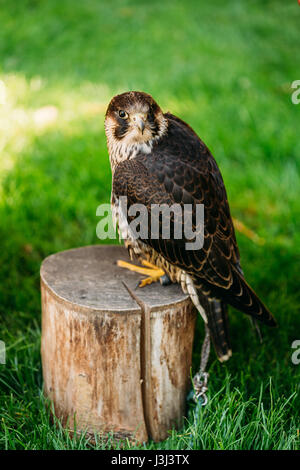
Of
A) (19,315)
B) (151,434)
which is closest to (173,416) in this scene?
(151,434)

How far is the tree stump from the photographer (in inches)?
101

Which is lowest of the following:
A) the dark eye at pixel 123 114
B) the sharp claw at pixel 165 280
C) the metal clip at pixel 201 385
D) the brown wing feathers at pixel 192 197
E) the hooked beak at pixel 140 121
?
the metal clip at pixel 201 385

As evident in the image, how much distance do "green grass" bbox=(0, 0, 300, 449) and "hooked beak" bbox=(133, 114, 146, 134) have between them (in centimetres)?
137

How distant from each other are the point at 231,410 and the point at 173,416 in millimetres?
377

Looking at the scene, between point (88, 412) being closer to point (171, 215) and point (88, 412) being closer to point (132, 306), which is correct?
point (132, 306)

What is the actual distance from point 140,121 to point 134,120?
5 centimetres

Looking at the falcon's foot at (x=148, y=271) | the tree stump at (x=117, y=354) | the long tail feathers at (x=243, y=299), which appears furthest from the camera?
the falcon's foot at (x=148, y=271)

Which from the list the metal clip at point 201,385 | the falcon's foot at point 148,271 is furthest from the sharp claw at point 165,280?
the metal clip at point 201,385

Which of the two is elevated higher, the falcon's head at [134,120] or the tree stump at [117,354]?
the falcon's head at [134,120]

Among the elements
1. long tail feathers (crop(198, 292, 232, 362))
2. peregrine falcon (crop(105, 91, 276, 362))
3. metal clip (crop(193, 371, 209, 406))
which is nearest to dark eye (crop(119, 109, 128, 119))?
peregrine falcon (crop(105, 91, 276, 362))

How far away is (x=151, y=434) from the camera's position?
2762 mm

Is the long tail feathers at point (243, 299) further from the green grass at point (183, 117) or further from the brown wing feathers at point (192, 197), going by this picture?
the green grass at point (183, 117)

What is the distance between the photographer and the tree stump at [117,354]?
2.55m

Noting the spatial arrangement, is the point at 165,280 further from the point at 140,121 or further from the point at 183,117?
the point at 183,117
